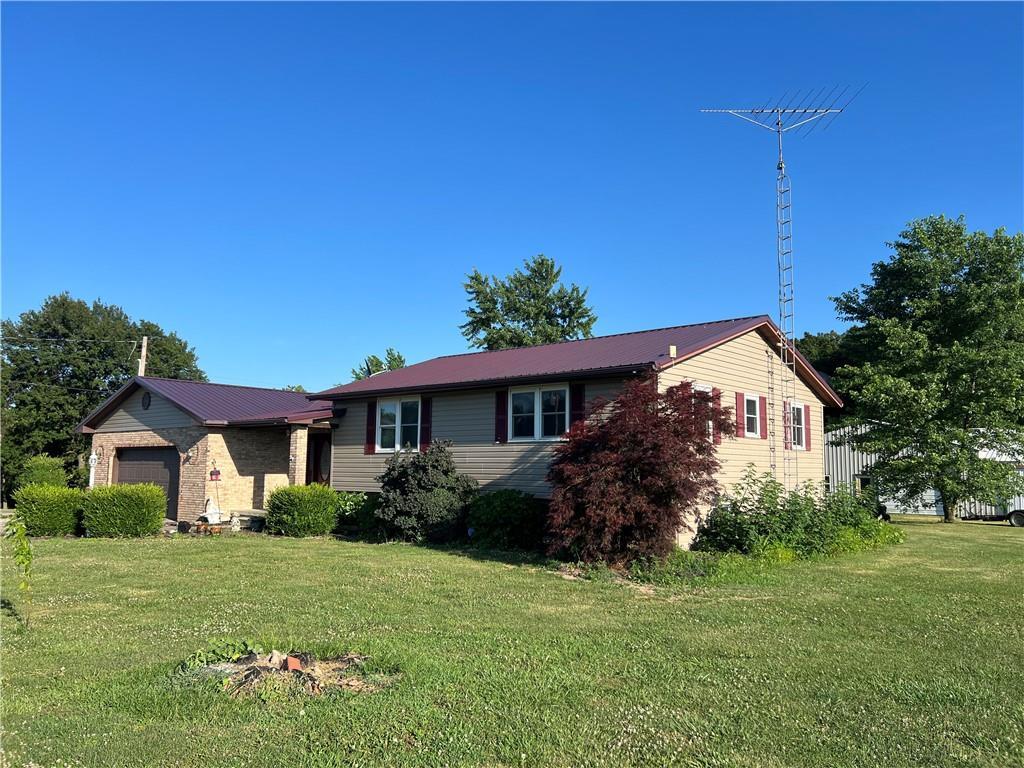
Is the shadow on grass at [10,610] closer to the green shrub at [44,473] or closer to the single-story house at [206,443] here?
the single-story house at [206,443]

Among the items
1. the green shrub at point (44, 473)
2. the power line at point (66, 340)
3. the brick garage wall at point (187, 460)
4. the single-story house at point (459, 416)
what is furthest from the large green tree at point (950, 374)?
the power line at point (66, 340)

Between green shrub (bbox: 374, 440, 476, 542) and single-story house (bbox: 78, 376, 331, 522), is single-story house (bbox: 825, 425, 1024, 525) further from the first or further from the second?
single-story house (bbox: 78, 376, 331, 522)

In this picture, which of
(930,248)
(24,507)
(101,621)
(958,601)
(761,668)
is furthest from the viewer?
(930,248)

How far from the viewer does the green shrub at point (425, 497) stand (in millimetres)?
15375

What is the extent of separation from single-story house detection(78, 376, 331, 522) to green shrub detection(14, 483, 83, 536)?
3391 millimetres

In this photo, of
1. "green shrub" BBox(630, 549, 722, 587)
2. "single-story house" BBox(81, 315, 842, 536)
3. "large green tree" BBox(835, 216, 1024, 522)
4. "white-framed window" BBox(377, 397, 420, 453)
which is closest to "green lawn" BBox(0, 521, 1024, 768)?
"green shrub" BBox(630, 549, 722, 587)

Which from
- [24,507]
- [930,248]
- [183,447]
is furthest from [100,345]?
[930,248]

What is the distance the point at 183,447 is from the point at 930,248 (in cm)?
2516

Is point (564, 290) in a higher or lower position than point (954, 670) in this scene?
higher

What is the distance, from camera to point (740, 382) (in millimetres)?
17016

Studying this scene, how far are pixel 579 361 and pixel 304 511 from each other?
746 centimetres

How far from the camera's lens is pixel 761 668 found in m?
5.97

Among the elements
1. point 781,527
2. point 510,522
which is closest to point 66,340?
point 510,522

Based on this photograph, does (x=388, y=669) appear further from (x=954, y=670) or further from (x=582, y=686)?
(x=954, y=670)
